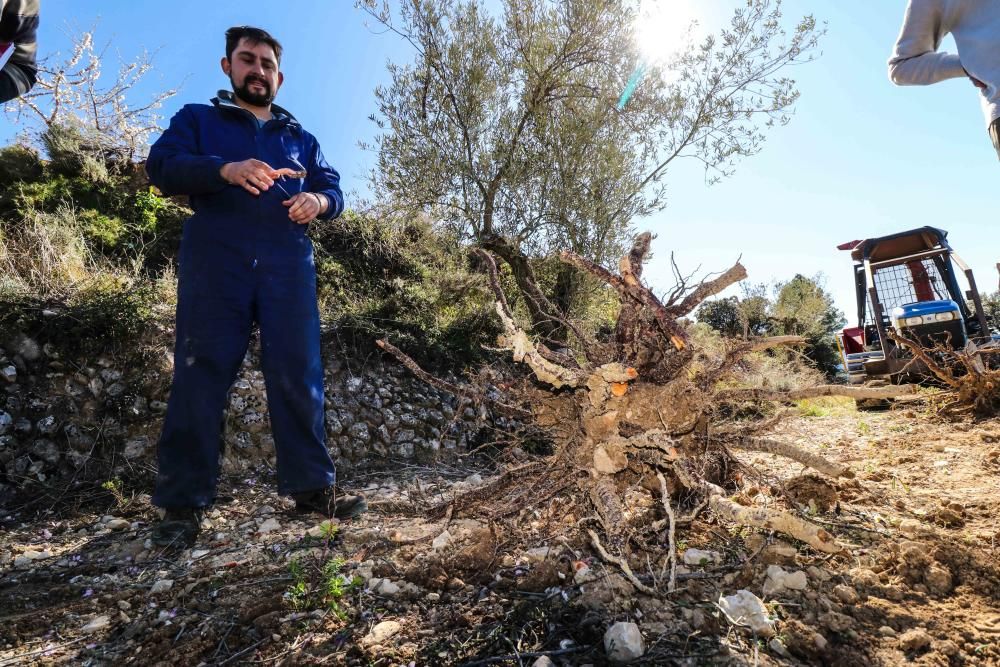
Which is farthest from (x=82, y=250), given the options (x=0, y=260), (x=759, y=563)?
(x=759, y=563)

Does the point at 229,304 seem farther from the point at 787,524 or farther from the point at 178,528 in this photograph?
the point at 787,524

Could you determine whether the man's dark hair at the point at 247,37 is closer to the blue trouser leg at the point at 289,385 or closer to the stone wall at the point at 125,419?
the blue trouser leg at the point at 289,385

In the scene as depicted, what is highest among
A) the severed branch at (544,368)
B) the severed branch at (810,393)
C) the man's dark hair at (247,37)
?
the man's dark hair at (247,37)

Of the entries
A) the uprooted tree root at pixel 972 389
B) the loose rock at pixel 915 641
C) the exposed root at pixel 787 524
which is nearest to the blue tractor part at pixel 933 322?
the uprooted tree root at pixel 972 389

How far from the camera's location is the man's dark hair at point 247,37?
251 cm

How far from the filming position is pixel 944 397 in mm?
4348

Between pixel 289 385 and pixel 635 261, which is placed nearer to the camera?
pixel 635 261

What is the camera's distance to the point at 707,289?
1.93 metres

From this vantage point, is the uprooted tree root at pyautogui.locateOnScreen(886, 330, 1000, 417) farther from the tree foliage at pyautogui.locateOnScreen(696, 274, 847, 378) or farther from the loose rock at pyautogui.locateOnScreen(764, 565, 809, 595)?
the tree foliage at pyautogui.locateOnScreen(696, 274, 847, 378)

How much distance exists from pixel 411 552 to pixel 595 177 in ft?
14.8

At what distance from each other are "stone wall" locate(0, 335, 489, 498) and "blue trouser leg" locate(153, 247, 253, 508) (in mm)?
927

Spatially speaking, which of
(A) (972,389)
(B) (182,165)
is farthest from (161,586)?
(A) (972,389)

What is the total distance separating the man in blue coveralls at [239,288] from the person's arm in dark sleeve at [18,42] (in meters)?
0.47

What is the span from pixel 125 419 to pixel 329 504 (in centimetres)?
156
